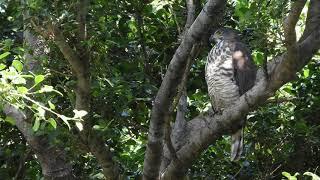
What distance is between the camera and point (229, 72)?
447 centimetres

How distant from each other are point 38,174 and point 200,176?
4.41ft

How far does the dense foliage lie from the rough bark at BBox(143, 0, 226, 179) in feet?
0.71

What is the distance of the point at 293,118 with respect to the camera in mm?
4359

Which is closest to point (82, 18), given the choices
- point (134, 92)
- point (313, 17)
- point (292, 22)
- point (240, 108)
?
point (134, 92)

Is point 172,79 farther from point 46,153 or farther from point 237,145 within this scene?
point 237,145

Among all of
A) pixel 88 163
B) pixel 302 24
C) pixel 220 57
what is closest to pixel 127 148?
pixel 88 163

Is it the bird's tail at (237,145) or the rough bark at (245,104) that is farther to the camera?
the bird's tail at (237,145)

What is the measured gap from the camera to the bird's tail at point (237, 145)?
4.14 meters

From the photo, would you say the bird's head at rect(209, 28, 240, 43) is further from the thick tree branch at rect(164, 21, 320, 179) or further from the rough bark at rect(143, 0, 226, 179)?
the rough bark at rect(143, 0, 226, 179)

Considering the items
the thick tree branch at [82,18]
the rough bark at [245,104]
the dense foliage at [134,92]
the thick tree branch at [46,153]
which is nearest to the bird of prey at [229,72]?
the dense foliage at [134,92]

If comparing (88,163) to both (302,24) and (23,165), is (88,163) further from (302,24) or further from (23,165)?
(302,24)

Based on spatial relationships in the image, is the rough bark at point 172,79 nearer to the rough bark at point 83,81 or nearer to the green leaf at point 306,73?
the rough bark at point 83,81

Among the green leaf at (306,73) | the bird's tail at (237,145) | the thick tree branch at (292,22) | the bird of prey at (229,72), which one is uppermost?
the bird of prey at (229,72)

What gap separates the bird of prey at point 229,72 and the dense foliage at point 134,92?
0.11 m
